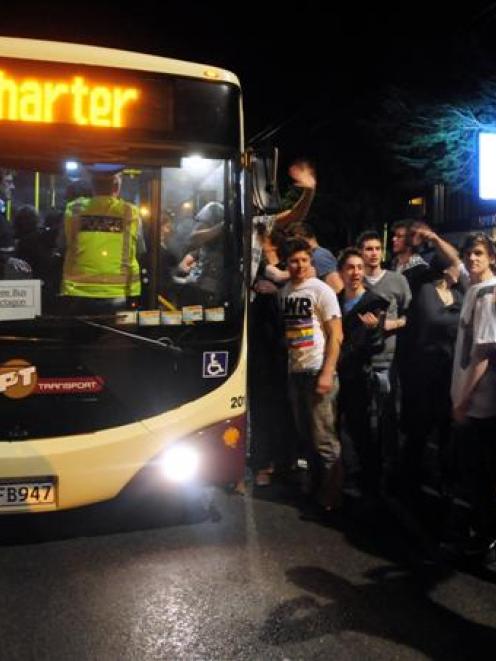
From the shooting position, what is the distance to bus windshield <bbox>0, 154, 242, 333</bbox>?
4109 mm

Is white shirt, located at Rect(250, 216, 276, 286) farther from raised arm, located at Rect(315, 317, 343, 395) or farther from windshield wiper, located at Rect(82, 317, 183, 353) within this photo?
windshield wiper, located at Rect(82, 317, 183, 353)

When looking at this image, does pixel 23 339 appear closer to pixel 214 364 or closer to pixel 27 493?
pixel 27 493

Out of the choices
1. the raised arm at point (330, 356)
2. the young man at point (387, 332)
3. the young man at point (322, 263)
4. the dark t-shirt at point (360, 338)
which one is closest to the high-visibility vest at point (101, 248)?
the raised arm at point (330, 356)

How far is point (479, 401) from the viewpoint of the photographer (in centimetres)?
425

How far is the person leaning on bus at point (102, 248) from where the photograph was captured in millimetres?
4223

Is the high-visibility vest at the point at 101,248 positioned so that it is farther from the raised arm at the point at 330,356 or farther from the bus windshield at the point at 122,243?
the raised arm at the point at 330,356

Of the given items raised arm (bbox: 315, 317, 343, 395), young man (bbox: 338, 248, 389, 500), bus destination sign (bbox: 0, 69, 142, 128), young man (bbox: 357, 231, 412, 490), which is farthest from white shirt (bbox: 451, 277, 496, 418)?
bus destination sign (bbox: 0, 69, 142, 128)

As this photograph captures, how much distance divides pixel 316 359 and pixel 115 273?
1.57m

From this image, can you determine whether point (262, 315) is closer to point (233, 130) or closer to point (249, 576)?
point (233, 130)

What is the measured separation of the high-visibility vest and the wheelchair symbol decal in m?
0.57

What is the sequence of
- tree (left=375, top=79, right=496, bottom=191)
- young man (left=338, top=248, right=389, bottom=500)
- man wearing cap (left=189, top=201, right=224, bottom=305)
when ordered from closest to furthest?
1. man wearing cap (left=189, top=201, right=224, bottom=305)
2. young man (left=338, top=248, right=389, bottom=500)
3. tree (left=375, top=79, right=496, bottom=191)

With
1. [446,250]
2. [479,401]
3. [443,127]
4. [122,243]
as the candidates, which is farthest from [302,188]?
[443,127]

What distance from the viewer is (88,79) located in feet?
13.9

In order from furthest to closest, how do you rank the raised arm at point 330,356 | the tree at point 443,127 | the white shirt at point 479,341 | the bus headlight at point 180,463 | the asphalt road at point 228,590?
1. the tree at point 443,127
2. the raised arm at point 330,356
3. the bus headlight at point 180,463
4. the white shirt at point 479,341
5. the asphalt road at point 228,590
